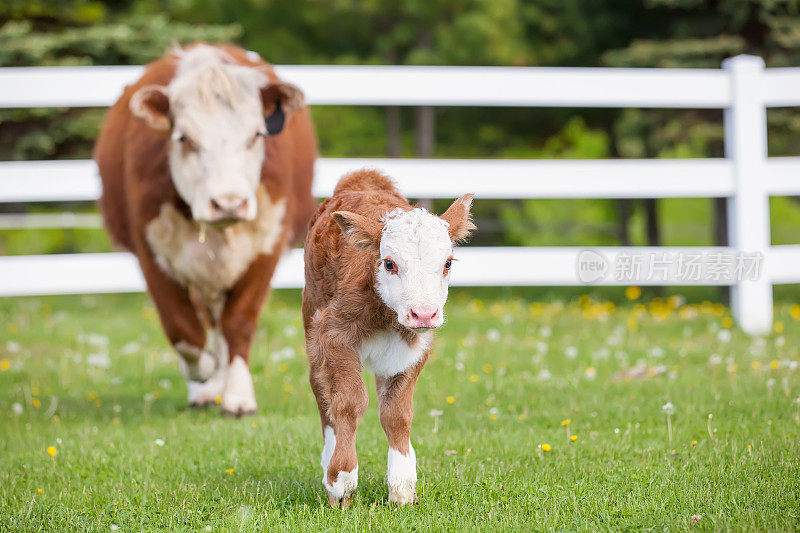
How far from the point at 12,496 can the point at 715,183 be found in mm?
6453

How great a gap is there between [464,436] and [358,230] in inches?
64.1

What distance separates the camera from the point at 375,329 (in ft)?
11.1

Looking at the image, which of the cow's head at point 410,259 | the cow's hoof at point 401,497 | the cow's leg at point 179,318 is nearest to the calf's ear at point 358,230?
the cow's head at point 410,259

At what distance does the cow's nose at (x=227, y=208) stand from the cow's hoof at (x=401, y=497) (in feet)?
6.33

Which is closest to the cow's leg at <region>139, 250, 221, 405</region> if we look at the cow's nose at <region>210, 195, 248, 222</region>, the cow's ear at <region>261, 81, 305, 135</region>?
the cow's nose at <region>210, 195, 248, 222</region>

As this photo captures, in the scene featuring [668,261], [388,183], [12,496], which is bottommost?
[12,496]

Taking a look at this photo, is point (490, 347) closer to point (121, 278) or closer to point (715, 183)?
point (715, 183)

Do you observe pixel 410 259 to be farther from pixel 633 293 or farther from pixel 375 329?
pixel 633 293

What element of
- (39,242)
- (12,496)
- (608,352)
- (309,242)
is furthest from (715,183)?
(39,242)

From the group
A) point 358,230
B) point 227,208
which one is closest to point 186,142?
point 227,208

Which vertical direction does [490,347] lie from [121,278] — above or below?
below

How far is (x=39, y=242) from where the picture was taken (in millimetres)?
19344

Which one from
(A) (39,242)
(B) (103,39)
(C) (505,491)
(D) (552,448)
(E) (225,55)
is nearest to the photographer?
(C) (505,491)

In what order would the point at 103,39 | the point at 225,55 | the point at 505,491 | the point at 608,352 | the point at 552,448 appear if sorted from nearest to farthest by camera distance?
the point at 505,491 < the point at 552,448 < the point at 225,55 < the point at 608,352 < the point at 103,39
